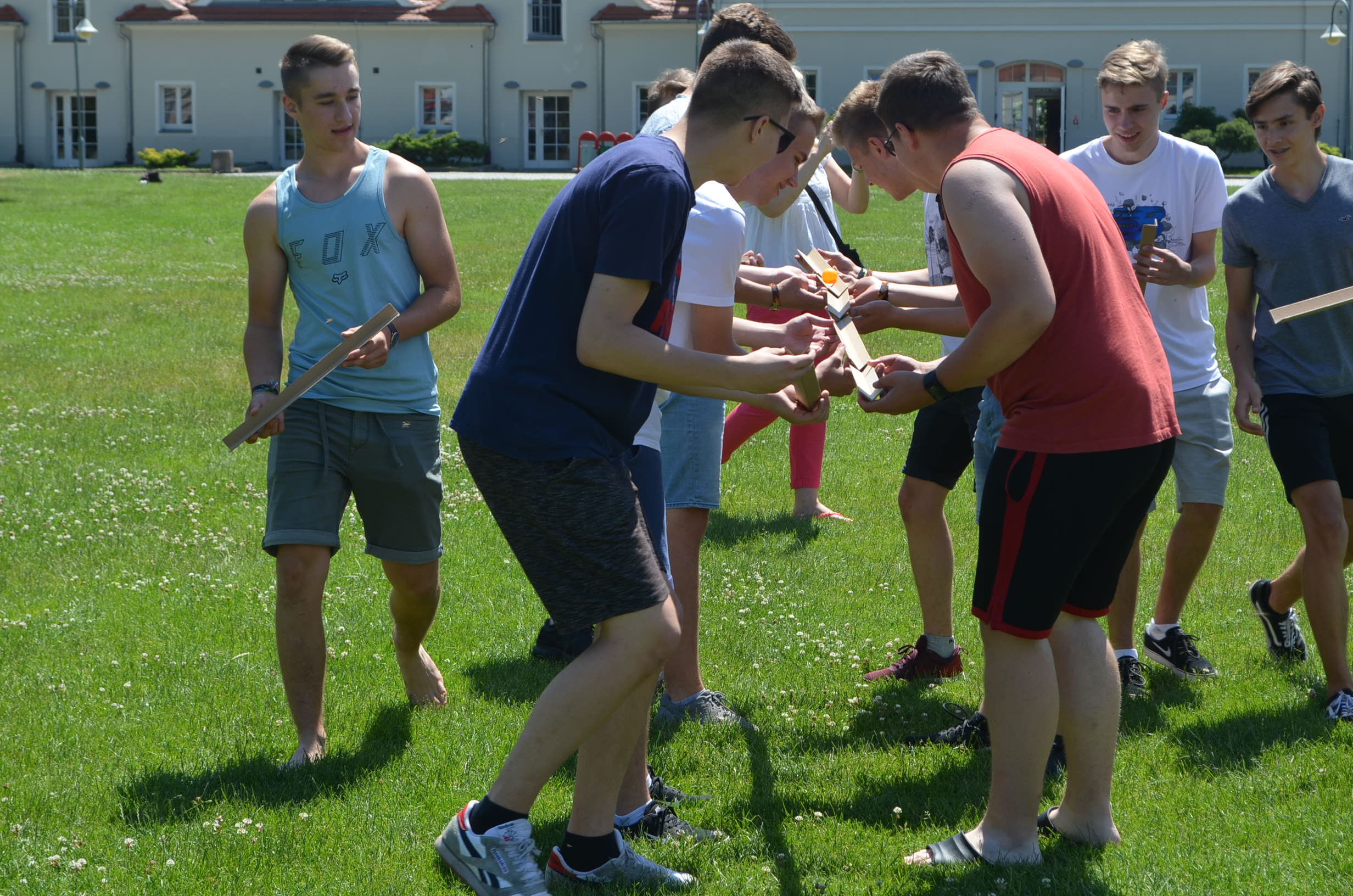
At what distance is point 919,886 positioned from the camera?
11.3ft

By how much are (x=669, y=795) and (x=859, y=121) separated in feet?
7.37

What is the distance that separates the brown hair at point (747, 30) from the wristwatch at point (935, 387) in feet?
4.05

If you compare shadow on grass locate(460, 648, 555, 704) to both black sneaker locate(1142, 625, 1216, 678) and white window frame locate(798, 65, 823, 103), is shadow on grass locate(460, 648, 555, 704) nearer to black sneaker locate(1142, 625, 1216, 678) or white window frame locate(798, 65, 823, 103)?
black sneaker locate(1142, 625, 1216, 678)

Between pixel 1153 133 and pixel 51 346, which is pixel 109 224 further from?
pixel 1153 133

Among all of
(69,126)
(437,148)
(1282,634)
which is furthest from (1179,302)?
(69,126)

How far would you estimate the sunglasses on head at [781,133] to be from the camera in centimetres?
313

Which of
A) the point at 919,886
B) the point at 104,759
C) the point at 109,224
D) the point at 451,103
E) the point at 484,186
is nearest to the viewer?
the point at 919,886

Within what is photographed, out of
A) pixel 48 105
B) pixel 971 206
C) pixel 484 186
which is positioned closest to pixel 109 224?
pixel 484 186

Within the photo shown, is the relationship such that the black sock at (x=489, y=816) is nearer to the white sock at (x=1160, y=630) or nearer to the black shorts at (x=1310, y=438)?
the white sock at (x=1160, y=630)

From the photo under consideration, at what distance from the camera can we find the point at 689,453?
450cm

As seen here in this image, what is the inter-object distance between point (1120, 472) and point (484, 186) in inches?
1138

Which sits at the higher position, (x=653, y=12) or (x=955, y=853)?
(x=653, y=12)

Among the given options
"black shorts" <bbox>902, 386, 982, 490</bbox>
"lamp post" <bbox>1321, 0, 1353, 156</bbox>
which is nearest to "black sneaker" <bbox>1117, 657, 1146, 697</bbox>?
"black shorts" <bbox>902, 386, 982, 490</bbox>

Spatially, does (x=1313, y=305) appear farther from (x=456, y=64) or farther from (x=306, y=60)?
(x=456, y=64)
